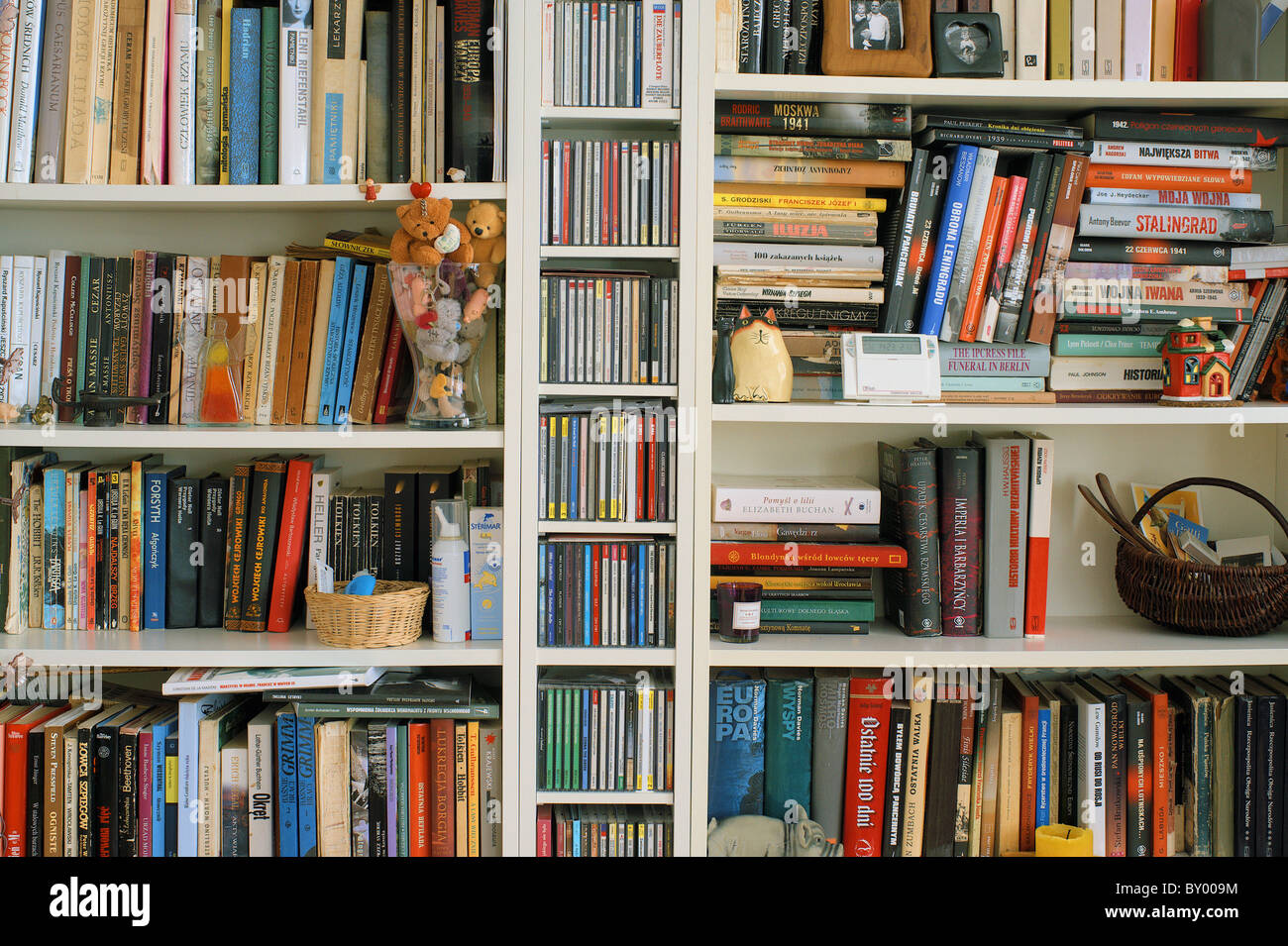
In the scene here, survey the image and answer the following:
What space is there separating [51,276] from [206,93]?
365mm

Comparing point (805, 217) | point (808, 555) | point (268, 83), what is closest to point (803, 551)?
point (808, 555)

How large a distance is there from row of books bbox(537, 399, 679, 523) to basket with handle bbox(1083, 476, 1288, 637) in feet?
2.49

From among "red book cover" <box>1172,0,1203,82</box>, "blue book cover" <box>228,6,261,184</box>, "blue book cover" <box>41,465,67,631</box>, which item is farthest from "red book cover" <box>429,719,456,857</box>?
"red book cover" <box>1172,0,1203,82</box>

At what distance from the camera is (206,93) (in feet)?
5.20

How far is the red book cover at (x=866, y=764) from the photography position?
5.42 ft

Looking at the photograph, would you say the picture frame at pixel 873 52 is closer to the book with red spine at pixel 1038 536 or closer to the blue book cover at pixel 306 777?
the book with red spine at pixel 1038 536

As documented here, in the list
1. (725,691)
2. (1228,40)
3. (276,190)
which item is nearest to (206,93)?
(276,190)

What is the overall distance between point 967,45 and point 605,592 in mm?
974

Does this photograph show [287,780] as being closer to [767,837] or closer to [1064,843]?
[767,837]

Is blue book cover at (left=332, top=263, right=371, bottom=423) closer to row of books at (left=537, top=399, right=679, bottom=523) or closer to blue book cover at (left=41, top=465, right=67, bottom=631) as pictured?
row of books at (left=537, top=399, right=679, bottom=523)

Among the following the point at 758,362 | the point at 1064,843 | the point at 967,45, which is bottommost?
the point at 1064,843

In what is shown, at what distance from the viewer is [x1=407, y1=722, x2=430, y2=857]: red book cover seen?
1.62 m

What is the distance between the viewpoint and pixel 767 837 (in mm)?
1646

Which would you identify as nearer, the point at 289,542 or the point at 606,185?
the point at 606,185
